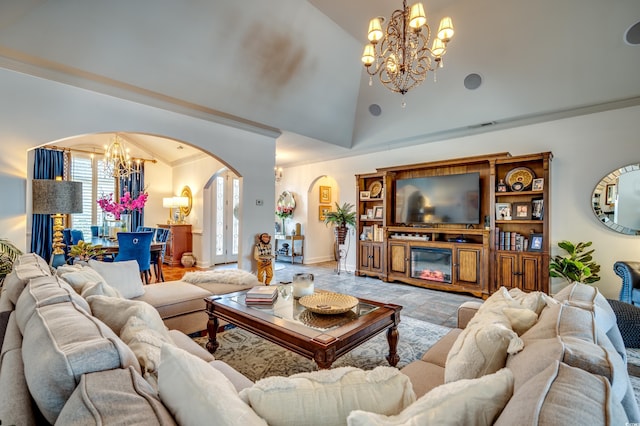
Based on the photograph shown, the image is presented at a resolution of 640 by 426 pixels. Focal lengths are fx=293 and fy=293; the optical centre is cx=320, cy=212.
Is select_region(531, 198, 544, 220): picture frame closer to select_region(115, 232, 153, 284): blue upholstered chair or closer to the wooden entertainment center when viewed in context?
the wooden entertainment center

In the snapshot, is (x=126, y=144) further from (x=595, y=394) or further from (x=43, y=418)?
(x=595, y=394)

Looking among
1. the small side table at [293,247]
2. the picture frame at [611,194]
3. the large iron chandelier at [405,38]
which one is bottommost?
the small side table at [293,247]

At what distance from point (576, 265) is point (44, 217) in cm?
885

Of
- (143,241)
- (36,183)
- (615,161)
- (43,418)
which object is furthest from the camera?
(143,241)

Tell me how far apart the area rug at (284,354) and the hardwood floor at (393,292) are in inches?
24.4

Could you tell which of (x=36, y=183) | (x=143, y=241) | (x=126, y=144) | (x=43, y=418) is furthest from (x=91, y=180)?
(x=43, y=418)

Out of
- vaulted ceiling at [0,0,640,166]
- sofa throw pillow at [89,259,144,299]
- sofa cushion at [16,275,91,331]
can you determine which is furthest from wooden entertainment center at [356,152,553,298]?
sofa cushion at [16,275,91,331]

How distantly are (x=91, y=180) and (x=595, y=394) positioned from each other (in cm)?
821

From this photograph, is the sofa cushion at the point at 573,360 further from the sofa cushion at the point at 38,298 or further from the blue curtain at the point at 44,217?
the blue curtain at the point at 44,217

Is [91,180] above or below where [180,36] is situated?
below

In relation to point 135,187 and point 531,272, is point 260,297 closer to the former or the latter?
point 531,272

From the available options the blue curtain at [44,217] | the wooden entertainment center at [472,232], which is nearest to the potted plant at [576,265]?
the wooden entertainment center at [472,232]

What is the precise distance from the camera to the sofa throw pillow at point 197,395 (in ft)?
2.17

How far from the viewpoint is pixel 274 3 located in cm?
344
